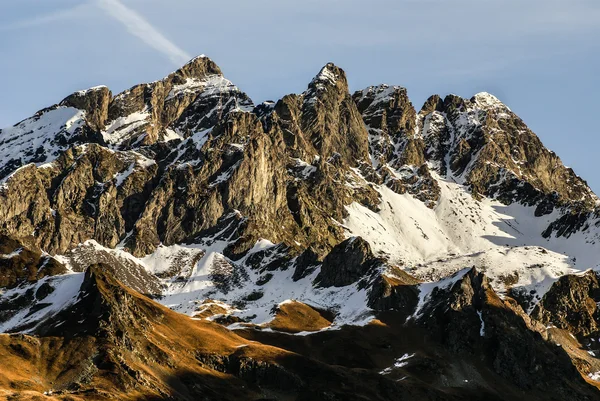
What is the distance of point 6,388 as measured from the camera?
649 ft

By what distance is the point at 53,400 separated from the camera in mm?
192500

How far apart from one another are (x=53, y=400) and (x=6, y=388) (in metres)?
12.5
